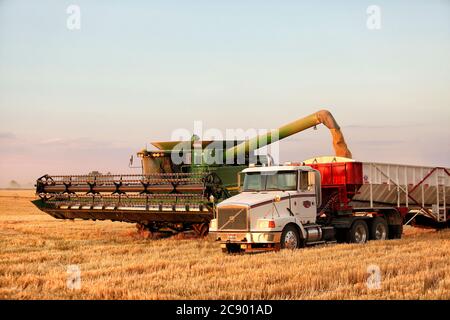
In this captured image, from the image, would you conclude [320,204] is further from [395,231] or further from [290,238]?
[395,231]

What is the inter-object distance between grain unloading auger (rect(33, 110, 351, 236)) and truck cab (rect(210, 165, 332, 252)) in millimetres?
1980

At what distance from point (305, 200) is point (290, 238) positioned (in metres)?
1.24

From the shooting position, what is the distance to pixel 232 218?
1453 cm

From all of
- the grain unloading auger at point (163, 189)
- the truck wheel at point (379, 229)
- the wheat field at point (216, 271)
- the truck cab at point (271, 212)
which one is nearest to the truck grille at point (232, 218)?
the truck cab at point (271, 212)

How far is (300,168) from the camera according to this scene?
15586 mm

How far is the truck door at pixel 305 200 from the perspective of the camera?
15.4 meters

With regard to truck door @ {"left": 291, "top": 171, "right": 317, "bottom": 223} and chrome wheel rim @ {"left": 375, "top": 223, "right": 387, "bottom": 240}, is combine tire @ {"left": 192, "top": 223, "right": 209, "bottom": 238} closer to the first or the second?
truck door @ {"left": 291, "top": 171, "right": 317, "bottom": 223}

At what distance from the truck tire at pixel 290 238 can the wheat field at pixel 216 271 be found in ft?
2.19

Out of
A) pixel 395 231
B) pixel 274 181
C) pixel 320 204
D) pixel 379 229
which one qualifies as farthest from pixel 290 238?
pixel 395 231

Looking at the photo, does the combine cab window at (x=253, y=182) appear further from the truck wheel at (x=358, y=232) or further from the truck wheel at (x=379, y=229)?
the truck wheel at (x=379, y=229)
